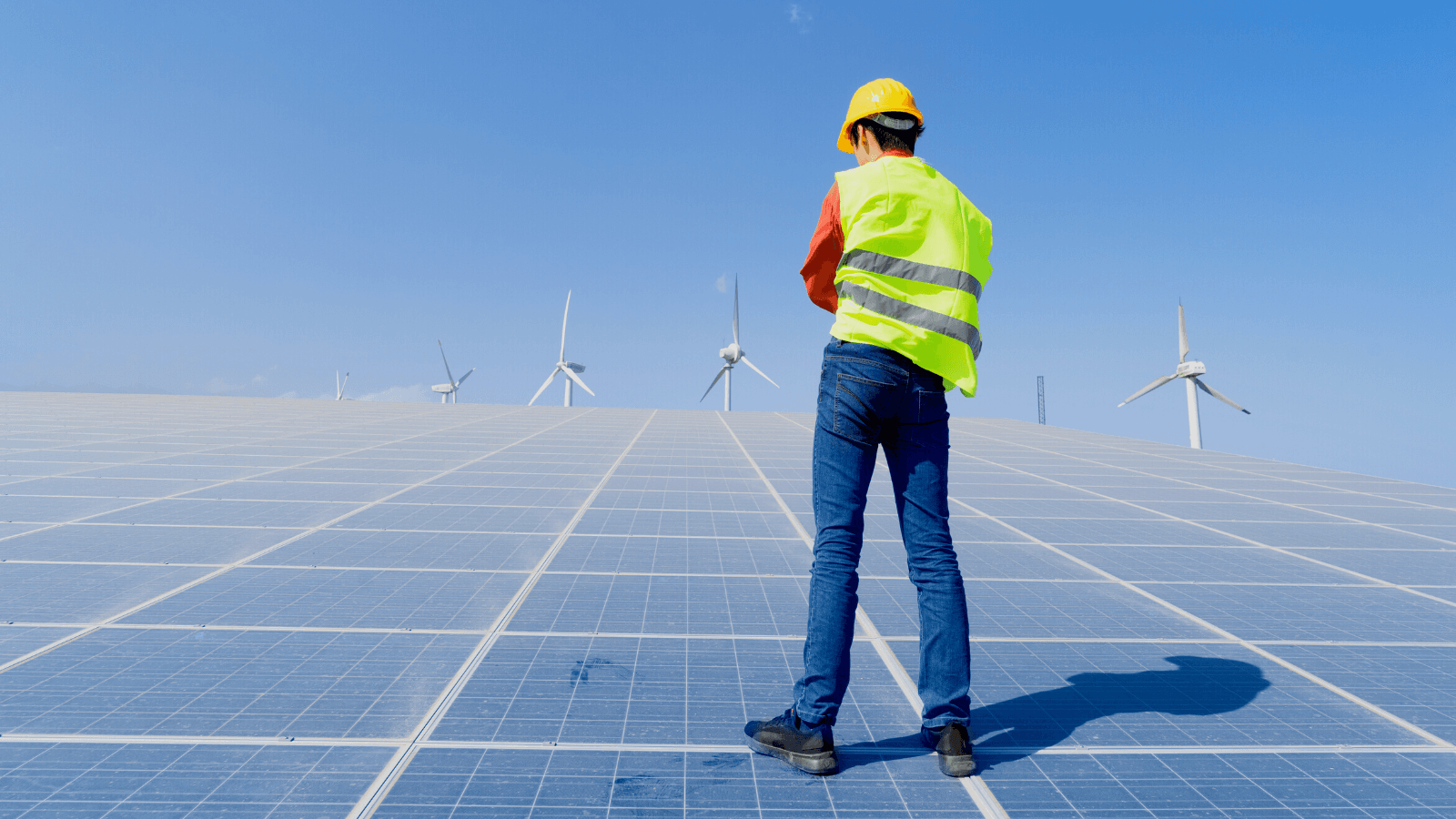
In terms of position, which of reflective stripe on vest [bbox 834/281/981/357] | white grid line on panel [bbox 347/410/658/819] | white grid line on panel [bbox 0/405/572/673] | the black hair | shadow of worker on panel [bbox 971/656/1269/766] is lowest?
shadow of worker on panel [bbox 971/656/1269/766]

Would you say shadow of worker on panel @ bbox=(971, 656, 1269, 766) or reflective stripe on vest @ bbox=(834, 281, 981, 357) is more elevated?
reflective stripe on vest @ bbox=(834, 281, 981, 357)

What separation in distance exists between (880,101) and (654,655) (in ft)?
9.08

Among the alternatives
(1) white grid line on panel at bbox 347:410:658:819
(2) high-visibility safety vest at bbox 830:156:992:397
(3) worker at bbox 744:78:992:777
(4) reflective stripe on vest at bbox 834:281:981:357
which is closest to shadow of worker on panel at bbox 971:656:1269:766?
(3) worker at bbox 744:78:992:777

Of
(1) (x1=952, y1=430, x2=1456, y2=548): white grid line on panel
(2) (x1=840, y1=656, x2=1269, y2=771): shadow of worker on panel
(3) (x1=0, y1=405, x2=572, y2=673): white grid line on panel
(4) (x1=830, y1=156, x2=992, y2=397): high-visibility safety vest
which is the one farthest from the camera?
(1) (x1=952, y1=430, x2=1456, y2=548): white grid line on panel

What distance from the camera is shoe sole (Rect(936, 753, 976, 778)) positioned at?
A: 2.54m

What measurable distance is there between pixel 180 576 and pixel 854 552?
458 cm

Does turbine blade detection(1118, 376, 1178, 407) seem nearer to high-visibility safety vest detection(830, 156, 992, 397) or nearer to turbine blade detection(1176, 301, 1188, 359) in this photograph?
turbine blade detection(1176, 301, 1188, 359)

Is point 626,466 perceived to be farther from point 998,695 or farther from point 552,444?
point 998,695

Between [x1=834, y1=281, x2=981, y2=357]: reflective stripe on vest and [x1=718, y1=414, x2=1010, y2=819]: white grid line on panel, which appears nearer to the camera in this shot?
[x1=718, y1=414, x2=1010, y2=819]: white grid line on panel

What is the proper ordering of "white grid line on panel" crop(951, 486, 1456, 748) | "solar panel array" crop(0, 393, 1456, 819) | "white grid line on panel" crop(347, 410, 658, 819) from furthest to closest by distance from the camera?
"white grid line on panel" crop(951, 486, 1456, 748) < "solar panel array" crop(0, 393, 1456, 819) < "white grid line on panel" crop(347, 410, 658, 819)

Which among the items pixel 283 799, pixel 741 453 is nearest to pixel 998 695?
pixel 283 799

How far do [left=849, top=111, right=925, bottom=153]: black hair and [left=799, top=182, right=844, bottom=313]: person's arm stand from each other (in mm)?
353

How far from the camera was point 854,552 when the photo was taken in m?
2.69

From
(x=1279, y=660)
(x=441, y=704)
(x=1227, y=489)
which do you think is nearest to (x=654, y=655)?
(x=441, y=704)
